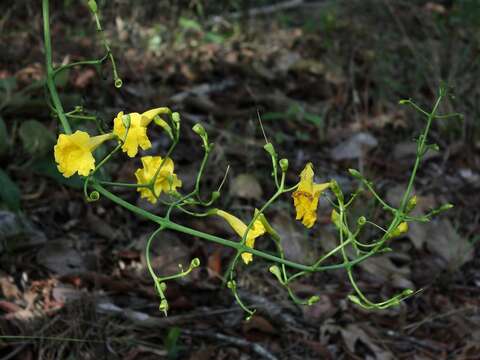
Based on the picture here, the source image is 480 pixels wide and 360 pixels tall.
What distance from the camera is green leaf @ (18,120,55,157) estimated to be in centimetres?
294

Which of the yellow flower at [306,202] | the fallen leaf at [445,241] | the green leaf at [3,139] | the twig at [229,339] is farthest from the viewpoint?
the fallen leaf at [445,241]

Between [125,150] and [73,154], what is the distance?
0.42ft

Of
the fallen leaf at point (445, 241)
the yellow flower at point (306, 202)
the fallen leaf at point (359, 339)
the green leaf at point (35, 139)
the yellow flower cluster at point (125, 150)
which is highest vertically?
the yellow flower cluster at point (125, 150)

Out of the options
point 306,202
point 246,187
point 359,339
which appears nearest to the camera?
point 306,202

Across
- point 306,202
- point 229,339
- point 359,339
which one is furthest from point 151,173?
point 359,339

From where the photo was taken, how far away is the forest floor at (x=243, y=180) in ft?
8.48

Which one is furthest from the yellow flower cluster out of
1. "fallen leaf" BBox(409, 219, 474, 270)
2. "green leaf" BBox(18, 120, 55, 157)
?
"fallen leaf" BBox(409, 219, 474, 270)

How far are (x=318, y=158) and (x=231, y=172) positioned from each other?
735 millimetres

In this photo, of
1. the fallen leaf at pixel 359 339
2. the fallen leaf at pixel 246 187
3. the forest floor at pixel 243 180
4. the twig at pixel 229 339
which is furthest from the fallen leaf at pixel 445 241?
the twig at pixel 229 339

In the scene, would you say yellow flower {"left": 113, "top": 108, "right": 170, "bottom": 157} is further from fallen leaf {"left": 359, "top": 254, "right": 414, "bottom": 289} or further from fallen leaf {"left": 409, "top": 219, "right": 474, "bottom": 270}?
fallen leaf {"left": 409, "top": 219, "right": 474, "bottom": 270}

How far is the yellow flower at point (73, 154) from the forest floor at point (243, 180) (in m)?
0.50

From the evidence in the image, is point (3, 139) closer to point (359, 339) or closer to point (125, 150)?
point (125, 150)

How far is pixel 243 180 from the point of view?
10.9 feet

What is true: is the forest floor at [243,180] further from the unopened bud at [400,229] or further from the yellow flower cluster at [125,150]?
the unopened bud at [400,229]
